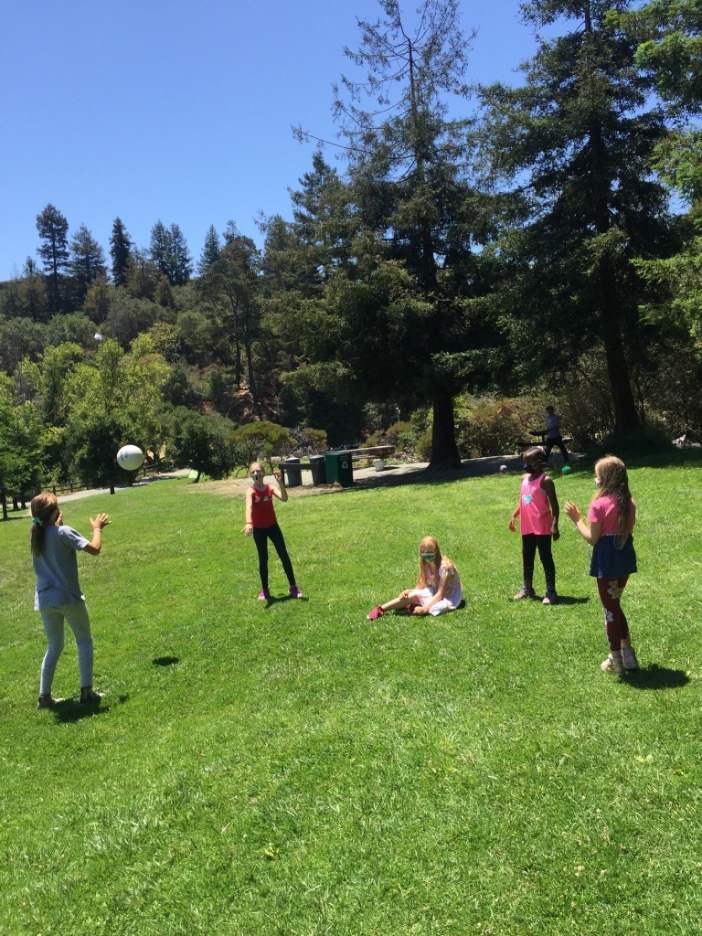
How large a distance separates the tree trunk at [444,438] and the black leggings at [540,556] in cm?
1562

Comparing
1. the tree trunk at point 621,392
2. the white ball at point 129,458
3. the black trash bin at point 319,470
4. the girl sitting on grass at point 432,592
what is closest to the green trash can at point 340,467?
the black trash bin at point 319,470

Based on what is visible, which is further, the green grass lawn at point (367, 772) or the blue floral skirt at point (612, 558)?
the blue floral skirt at point (612, 558)

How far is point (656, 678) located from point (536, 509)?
7.95 feet

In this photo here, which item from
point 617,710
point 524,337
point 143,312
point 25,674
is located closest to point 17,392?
point 143,312

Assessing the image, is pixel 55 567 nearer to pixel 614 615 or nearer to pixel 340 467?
pixel 614 615

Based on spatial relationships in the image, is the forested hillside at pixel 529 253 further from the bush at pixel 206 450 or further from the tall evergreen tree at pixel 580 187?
the bush at pixel 206 450

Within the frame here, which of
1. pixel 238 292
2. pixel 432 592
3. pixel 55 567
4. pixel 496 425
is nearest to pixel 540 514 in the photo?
pixel 432 592

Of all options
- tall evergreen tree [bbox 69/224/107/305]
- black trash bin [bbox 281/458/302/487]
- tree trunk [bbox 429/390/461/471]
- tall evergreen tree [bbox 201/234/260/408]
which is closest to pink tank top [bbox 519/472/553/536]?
tree trunk [bbox 429/390/461/471]

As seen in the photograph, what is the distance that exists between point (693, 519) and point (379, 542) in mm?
4820

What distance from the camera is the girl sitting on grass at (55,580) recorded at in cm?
603

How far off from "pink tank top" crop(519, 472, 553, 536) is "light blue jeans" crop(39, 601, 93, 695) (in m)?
4.40

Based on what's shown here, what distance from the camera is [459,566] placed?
367 inches

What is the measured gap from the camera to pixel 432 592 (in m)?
7.46

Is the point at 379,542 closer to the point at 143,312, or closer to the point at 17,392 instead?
the point at 17,392
